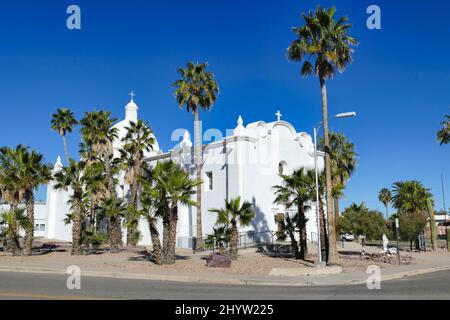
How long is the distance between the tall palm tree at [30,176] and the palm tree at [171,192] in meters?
Answer: 11.1

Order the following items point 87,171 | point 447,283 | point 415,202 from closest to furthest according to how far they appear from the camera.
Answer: point 447,283 → point 87,171 → point 415,202

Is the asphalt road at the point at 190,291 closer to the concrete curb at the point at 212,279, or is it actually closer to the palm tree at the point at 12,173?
the concrete curb at the point at 212,279

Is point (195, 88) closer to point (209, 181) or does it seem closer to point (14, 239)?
point (209, 181)

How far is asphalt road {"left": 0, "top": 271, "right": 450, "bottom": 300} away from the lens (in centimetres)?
1117

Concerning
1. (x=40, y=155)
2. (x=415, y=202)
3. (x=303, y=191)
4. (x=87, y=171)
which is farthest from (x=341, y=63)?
(x=415, y=202)

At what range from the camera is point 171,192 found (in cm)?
2025

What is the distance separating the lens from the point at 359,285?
48.9ft

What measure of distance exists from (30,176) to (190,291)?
62.3ft

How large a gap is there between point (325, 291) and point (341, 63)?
1436 cm

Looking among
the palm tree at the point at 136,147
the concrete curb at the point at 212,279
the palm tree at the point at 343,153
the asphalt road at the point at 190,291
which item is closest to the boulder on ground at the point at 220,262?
the concrete curb at the point at 212,279

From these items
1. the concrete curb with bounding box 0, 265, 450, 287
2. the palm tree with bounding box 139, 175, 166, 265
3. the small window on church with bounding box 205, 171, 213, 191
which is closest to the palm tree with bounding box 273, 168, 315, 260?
the concrete curb with bounding box 0, 265, 450, 287

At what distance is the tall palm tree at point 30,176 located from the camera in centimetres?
2656

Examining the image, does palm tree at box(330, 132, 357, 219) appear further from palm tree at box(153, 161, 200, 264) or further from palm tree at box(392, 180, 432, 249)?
palm tree at box(153, 161, 200, 264)
